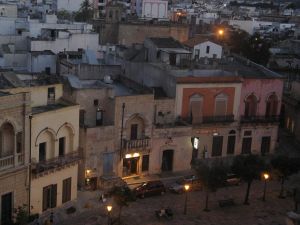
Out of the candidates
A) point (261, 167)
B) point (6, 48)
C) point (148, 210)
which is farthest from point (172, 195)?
point (6, 48)

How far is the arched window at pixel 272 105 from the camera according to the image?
43406 mm

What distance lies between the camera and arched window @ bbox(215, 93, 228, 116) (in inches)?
1623

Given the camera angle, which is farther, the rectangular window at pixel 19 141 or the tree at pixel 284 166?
the tree at pixel 284 166

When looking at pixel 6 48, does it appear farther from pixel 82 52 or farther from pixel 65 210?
pixel 65 210

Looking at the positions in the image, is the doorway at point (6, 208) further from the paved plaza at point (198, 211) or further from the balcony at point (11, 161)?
the paved plaza at point (198, 211)

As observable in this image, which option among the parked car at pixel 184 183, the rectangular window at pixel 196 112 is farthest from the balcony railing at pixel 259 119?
the parked car at pixel 184 183

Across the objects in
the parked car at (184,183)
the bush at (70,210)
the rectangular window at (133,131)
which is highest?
the rectangular window at (133,131)

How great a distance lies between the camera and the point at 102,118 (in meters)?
37.2

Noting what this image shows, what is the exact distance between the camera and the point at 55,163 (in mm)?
31500

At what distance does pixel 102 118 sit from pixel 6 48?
1921cm

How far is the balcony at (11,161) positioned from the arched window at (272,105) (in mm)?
21288

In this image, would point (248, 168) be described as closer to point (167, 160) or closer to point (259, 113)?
point (167, 160)

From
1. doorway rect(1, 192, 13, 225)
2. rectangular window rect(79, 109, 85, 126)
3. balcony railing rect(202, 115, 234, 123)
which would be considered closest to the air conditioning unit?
rectangular window rect(79, 109, 85, 126)

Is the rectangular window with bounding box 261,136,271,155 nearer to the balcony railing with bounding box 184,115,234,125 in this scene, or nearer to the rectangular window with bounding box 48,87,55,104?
the balcony railing with bounding box 184,115,234,125
